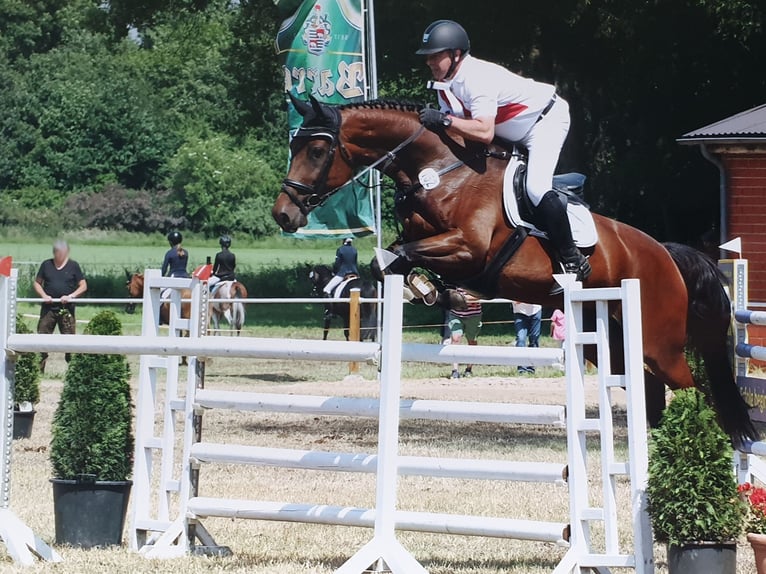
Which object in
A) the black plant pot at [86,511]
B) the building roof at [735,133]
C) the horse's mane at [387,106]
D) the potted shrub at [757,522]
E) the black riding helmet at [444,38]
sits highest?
the building roof at [735,133]

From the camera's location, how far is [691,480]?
14.0 ft

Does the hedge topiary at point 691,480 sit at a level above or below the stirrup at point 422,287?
below

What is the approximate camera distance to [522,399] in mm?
13367

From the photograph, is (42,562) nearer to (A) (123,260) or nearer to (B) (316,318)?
(B) (316,318)

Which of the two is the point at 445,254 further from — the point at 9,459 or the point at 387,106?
the point at 9,459

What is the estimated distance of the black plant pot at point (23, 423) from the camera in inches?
412

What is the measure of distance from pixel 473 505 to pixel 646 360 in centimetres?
134

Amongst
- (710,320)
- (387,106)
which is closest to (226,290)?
(710,320)

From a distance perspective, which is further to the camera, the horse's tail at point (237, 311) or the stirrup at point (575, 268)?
the horse's tail at point (237, 311)

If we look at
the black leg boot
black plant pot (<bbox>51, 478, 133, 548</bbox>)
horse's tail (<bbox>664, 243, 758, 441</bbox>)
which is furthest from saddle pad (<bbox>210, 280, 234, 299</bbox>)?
black plant pot (<bbox>51, 478, 133, 548</bbox>)

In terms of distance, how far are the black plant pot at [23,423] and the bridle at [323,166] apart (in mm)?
5124

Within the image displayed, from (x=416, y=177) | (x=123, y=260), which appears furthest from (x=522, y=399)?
(x=123, y=260)

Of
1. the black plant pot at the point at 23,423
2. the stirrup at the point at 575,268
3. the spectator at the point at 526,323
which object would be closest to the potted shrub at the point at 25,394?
the black plant pot at the point at 23,423

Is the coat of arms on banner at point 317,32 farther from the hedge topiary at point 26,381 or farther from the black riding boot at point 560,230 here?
the black riding boot at point 560,230
